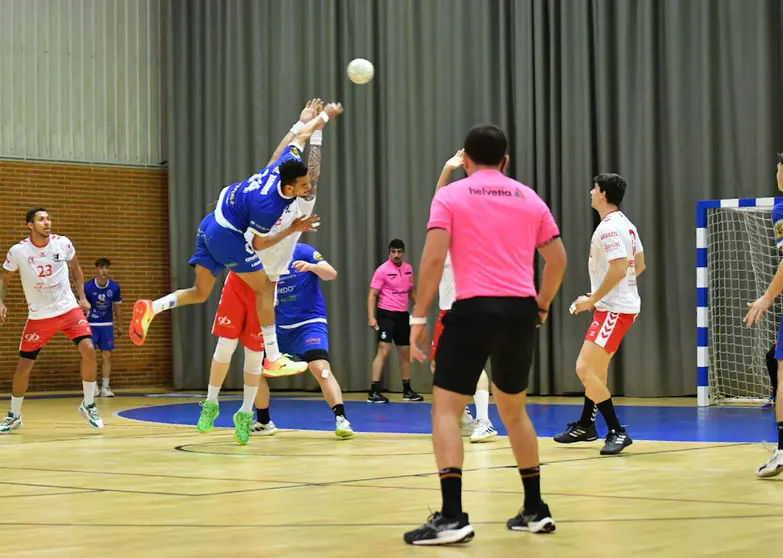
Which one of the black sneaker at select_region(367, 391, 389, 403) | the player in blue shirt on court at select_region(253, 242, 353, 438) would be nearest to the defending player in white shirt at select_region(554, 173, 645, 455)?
the player in blue shirt on court at select_region(253, 242, 353, 438)

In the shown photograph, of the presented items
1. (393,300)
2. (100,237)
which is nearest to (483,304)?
(393,300)

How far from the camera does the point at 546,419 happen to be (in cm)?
1203

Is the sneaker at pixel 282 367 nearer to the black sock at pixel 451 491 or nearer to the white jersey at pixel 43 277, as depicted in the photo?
the white jersey at pixel 43 277

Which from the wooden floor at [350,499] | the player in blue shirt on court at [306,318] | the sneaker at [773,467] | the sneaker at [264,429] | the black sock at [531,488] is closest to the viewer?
the wooden floor at [350,499]

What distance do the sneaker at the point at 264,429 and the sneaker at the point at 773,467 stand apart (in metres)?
5.14

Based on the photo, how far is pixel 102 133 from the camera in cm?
1991

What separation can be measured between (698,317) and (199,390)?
944 cm

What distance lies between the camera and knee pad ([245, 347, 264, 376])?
9.77 m

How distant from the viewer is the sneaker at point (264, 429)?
10547 mm

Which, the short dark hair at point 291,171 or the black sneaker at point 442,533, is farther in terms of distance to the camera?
the short dark hair at point 291,171

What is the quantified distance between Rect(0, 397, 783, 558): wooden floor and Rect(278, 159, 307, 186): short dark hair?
210 cm

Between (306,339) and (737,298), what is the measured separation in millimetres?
7102

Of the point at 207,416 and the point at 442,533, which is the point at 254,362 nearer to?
the point at 207,416

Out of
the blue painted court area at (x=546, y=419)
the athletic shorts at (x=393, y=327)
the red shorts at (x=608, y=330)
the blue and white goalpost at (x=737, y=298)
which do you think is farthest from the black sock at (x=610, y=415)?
the athletic shorts at (x=393, y=327)
